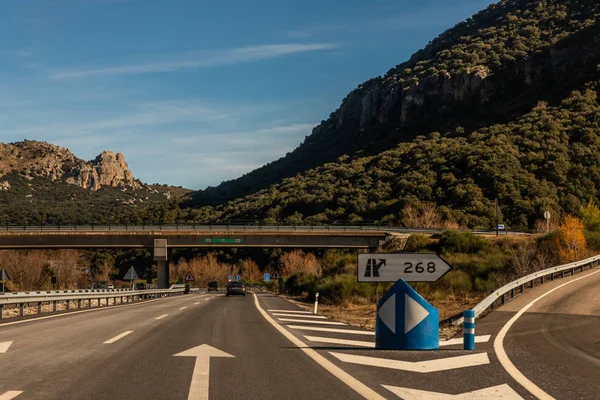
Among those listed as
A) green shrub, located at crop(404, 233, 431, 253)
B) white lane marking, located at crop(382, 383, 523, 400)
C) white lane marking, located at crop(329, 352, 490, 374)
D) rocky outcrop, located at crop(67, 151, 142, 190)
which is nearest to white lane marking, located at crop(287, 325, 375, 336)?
white lane marking, located at crop(329, 352, 490, 374)

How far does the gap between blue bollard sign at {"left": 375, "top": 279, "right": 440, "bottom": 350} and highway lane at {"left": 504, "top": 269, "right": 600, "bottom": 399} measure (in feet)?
4.57

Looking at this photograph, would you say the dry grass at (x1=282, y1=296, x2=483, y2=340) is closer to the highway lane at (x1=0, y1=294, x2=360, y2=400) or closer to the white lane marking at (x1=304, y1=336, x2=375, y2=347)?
the white lane marking at (x1=304, y1=336, x2=375, y2=347)

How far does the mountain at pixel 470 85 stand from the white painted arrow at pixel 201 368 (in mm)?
109366

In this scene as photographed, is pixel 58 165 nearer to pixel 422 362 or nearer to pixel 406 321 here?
pixel 406 321

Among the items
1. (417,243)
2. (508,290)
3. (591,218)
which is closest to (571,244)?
(417,243)

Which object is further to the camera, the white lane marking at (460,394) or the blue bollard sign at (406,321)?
the blue bollard sign at (406,321)

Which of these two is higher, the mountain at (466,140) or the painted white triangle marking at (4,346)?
the mountain at (466,140)

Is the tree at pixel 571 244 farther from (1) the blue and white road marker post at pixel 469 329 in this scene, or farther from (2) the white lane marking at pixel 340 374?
(2) the white lane marking at pixel 340 374

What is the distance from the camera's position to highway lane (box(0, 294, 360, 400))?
741cm

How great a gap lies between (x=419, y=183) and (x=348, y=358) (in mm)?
82248

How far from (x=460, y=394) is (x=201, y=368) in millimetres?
3591

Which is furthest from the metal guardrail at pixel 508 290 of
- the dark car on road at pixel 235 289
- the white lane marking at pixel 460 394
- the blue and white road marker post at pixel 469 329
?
the dark car on road at pixel 235 289

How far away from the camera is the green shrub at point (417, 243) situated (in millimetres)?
58966

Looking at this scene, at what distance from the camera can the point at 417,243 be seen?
6050 cm
